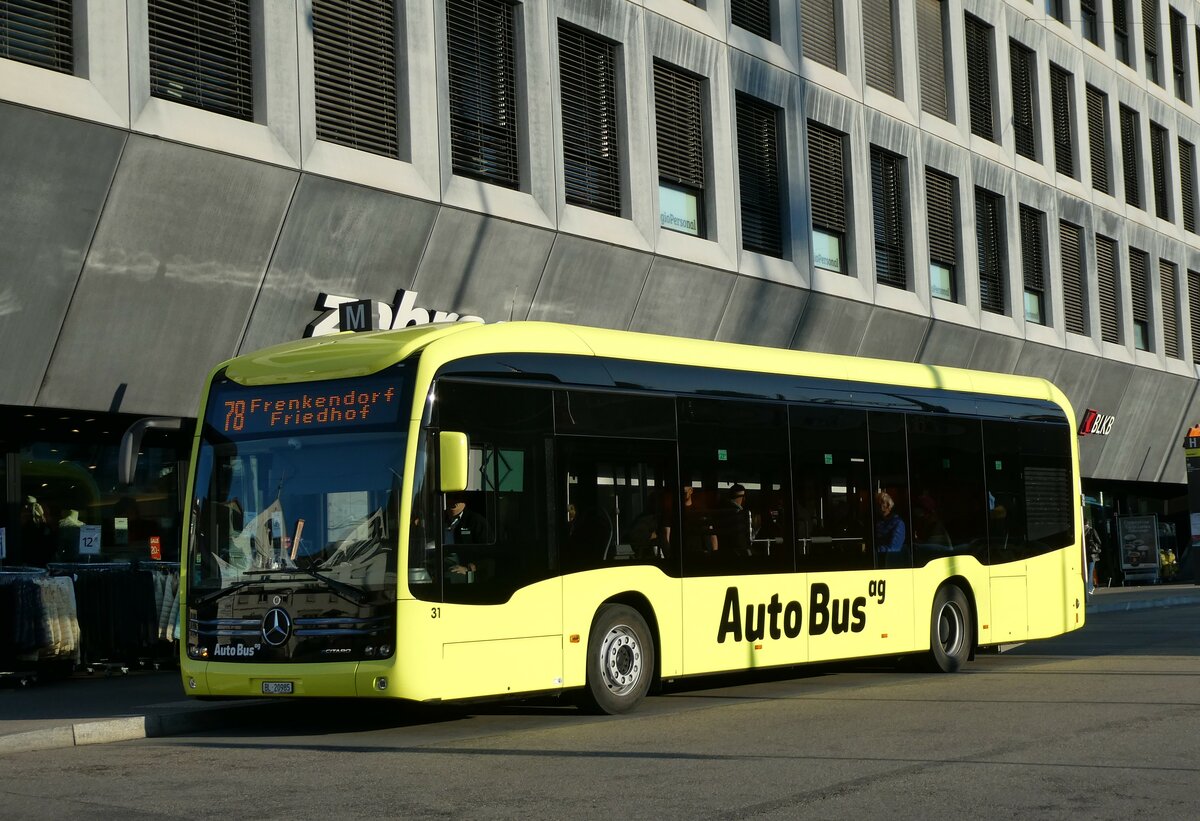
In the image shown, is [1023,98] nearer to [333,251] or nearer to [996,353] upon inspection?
[996,353]

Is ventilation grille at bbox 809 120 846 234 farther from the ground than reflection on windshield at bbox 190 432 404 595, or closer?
farther from the ground

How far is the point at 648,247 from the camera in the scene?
21.5 meters

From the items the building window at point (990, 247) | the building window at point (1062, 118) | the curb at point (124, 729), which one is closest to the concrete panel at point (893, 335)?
the building window at point (990, 247)

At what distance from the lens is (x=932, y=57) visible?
29.3 metres

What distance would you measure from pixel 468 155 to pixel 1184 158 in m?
26.7

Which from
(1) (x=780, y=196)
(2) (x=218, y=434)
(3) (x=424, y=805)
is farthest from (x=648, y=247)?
(3) (x=424, y=805)

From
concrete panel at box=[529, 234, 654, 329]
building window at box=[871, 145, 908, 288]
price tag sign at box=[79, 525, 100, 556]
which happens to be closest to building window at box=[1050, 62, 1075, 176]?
building window at box=[871, 145, 908, 288]

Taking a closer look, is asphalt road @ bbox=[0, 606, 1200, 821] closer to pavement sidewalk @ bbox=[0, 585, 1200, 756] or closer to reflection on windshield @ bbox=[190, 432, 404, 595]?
pavement sidewalk @ bbox=[0, 585, 1200, 756]

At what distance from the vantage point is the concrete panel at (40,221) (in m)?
14.3

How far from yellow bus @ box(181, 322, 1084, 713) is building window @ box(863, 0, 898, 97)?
43.7 feet

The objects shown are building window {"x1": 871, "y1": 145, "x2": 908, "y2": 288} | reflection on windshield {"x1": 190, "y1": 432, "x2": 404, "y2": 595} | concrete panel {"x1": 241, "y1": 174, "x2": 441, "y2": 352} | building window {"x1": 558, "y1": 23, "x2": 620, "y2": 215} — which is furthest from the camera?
building window {"x1": 871, "y1": 145, "x2": 908, "y2": 288}

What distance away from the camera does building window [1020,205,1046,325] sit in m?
31.9

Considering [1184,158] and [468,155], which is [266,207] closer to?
[468,155]

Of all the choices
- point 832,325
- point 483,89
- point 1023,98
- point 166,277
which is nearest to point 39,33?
point 166,277
